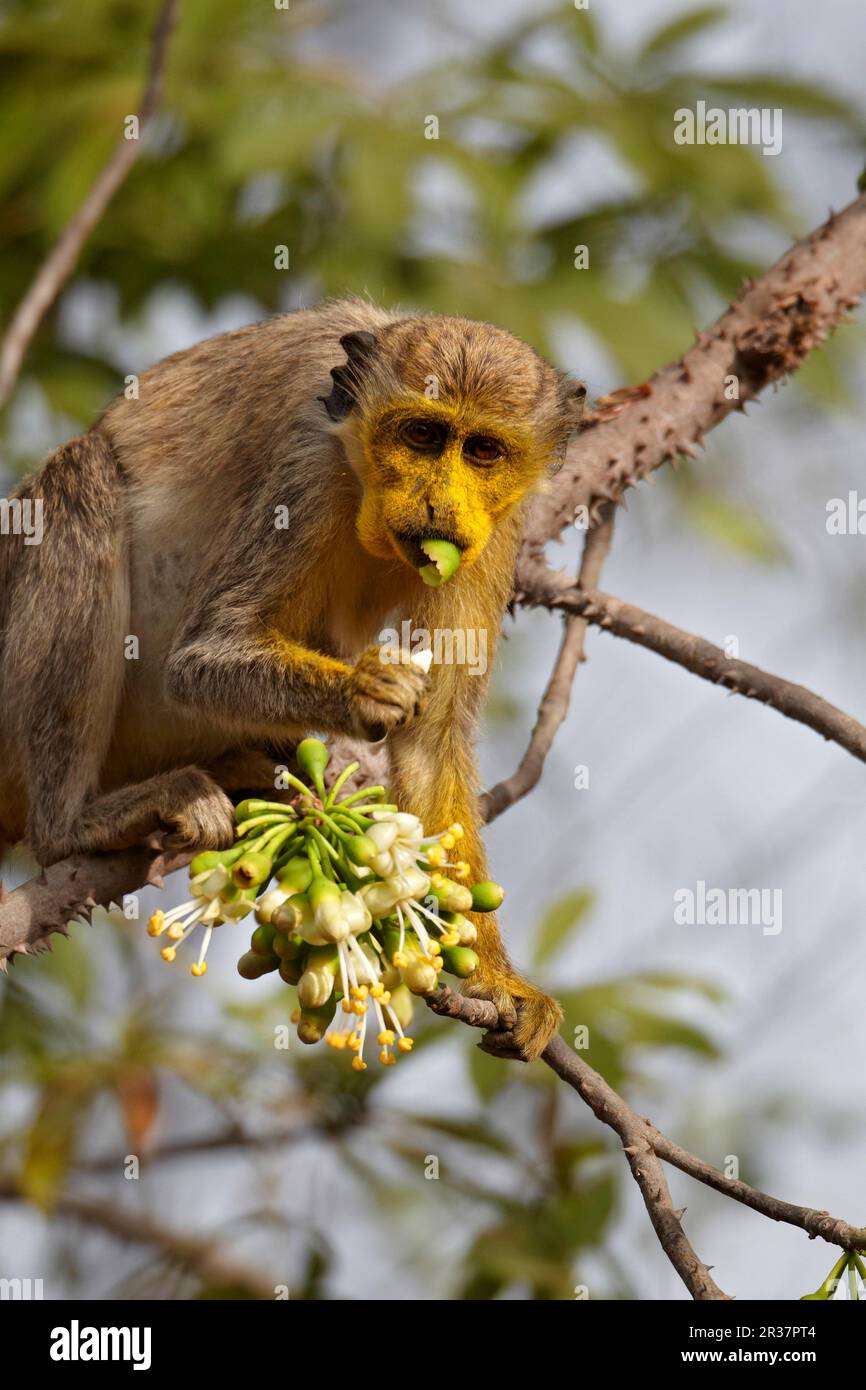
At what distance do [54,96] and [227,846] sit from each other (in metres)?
4.03

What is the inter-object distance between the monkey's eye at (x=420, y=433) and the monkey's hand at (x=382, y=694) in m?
Result: 0.69

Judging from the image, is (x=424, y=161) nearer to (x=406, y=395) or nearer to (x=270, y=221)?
(x=270, y=221)

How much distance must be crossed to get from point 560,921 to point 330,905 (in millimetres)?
4032

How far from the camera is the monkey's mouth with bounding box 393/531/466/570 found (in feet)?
15.8

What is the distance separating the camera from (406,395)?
16.6ft

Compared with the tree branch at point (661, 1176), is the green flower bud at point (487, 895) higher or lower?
higher

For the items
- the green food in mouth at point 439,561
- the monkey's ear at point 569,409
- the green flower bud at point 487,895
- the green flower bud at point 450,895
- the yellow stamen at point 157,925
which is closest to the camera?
the yellow stamen at point 157,925

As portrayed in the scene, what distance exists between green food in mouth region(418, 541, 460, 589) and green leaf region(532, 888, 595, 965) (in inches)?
121

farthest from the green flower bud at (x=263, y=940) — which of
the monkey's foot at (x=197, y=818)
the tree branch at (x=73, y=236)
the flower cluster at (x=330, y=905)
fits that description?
the tree branch at (x=73, y=236)

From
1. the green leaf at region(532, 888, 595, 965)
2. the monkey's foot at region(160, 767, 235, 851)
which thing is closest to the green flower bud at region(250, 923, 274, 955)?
the monkey's foot at region(160, 767, 235, 851)

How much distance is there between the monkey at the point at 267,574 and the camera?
5059mm

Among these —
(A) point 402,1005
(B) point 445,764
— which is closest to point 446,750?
(B) point 445,764

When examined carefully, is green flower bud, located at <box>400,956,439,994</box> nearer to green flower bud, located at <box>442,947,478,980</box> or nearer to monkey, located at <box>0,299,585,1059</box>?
green flower bud, located at <box>442,947,478,980</box>

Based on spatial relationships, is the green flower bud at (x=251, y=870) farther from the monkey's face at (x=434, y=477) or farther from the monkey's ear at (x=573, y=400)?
the monkey's ear at (x=573, y=400)
